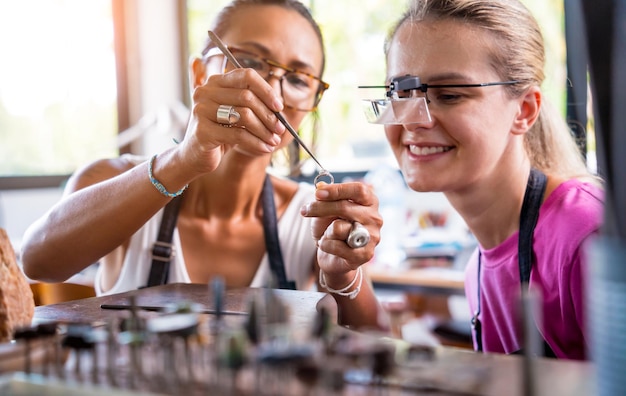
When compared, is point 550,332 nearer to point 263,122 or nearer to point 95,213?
point 263,122

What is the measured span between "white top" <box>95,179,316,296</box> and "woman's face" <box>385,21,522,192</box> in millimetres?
404

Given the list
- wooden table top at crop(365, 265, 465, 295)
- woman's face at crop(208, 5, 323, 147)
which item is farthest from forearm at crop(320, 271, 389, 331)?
wooden table top at crop(365, 265, 465, 295)

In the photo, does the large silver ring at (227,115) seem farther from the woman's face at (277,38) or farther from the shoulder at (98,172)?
the shoulder at (98,172)

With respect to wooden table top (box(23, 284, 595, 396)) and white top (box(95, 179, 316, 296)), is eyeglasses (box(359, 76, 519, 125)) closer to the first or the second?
white top (box(95, 179, 316, 296))

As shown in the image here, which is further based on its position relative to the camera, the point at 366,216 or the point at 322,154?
the point at 322,154

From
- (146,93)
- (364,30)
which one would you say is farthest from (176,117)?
(364,30)

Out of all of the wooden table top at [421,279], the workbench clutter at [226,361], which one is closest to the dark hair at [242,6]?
the workbench clutter at [226,361]

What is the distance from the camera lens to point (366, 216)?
119cm

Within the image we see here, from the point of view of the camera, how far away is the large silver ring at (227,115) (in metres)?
1.15

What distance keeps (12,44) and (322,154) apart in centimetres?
186

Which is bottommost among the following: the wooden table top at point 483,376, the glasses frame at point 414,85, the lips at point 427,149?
the wooden table top at point 483,376

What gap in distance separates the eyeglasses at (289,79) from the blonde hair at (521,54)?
0.66 feet

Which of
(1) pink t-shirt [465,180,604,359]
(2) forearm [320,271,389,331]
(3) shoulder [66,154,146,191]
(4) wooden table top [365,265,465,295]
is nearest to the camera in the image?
(1) pink t-shirt [465,180,604,359]

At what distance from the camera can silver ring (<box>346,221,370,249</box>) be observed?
3.76 ft
